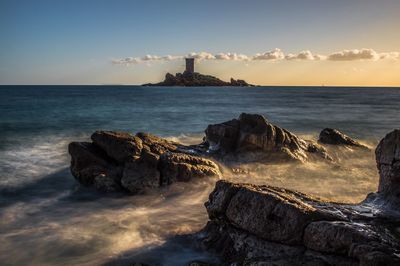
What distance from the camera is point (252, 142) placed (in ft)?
70.2

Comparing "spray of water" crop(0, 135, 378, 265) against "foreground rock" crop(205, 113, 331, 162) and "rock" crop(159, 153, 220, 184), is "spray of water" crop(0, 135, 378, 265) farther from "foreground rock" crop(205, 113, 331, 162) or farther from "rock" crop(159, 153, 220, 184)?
"foreground rock" crop(205, 113, 331, 162)

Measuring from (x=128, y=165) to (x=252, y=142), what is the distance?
7379mm

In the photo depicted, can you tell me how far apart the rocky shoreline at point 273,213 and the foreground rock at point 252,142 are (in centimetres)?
381

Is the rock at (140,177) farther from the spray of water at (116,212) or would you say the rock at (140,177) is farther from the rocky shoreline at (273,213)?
the spray of water at (116,212)

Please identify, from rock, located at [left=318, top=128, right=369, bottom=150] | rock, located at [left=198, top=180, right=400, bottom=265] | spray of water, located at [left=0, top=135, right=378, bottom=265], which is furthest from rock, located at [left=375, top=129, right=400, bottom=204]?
rock, located at [left=318, top=128, right=369, bottom=150]

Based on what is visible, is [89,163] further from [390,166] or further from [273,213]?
[390,166]

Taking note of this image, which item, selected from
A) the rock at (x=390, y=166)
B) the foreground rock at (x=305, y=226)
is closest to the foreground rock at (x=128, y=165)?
the foreground rock at (x=305, y=226)

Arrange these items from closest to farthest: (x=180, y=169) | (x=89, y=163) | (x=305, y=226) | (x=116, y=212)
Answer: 1. (x=305, y=226)
2. (x=116, y=212)
3. (x=180, y=169)
4. (x=89, y=163)

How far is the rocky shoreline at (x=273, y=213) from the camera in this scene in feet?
26.7

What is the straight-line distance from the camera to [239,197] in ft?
33.4

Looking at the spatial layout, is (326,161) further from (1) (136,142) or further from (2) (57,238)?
(2) (57,238)

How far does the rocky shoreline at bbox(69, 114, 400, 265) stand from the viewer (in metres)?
8.13

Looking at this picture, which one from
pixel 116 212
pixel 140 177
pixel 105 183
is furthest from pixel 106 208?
pixel 140 177

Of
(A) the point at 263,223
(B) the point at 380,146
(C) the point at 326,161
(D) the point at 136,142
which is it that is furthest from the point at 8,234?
(C) the point at 326,161
